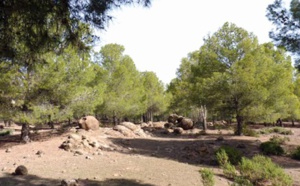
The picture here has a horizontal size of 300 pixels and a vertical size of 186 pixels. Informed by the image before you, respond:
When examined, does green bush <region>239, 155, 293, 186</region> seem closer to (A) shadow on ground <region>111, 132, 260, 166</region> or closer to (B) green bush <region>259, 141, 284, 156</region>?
(A) shadow on ground <region>111, 132, 260, 166</region>

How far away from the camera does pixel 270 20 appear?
11.9m

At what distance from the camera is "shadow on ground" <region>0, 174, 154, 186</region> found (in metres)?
7.18

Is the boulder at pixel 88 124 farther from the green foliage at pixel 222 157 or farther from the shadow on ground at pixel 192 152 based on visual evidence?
the green foliage at pixel 222 157

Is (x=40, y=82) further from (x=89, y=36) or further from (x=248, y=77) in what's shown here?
(x=248, y=77)

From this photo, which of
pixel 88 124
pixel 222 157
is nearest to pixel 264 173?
pixel 222 157

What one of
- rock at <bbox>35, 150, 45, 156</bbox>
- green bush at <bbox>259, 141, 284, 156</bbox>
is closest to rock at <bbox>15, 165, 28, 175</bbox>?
rock at <bbox>35, 150, 45, 156</bbox>

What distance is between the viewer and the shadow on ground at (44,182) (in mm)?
7180

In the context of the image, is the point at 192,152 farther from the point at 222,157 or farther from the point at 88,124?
the point at 88,124

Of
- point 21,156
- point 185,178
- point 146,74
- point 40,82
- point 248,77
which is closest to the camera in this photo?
point 185,178

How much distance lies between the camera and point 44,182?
7.34 m

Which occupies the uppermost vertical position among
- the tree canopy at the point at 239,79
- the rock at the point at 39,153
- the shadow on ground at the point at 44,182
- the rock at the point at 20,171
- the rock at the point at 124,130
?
the tree canopy at the point at 239,79

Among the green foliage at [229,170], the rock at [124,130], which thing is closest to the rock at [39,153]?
the rock at [124,130]

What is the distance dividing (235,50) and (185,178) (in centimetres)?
1345

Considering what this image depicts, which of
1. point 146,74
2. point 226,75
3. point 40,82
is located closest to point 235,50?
point 226,75
